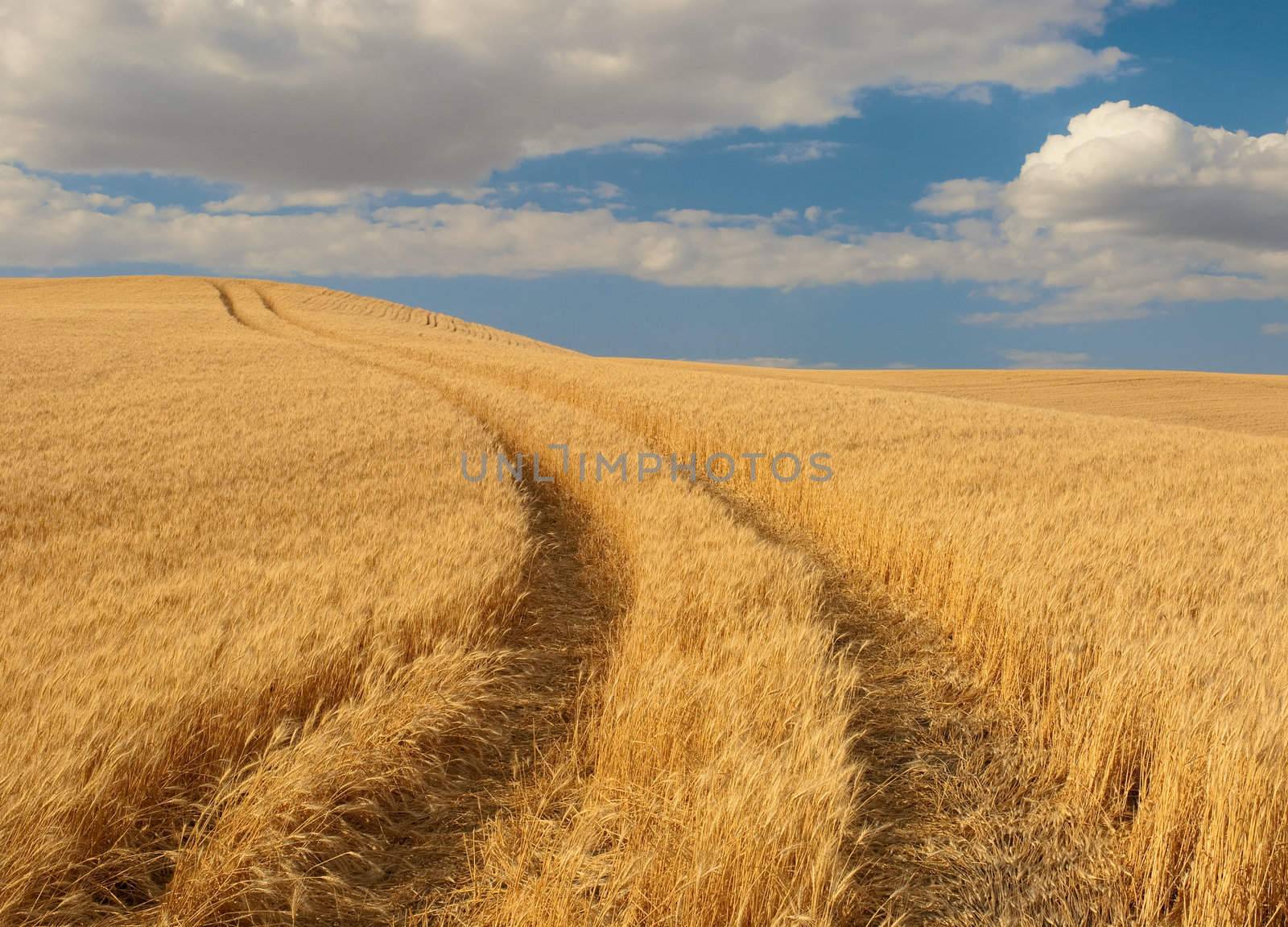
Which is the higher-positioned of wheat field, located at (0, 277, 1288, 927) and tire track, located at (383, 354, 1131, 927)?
wheat field, located at (0, 277, 1288, 927)

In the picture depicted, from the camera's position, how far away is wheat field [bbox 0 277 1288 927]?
2.79 meters

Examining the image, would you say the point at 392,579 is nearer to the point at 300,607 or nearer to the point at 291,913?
the point at 300,607

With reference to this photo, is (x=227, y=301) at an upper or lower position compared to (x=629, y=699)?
upper

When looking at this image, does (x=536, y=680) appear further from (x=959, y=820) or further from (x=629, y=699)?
(x=959, y=820)

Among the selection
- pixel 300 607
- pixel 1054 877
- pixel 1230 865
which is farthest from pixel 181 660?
pixel 1230 865

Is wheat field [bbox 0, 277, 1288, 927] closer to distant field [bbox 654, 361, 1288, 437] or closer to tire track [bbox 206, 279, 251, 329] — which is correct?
distant field [bbox 654, 361, 1288, 437]

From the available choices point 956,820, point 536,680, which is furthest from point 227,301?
point 956,820

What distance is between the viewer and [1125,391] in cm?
3819

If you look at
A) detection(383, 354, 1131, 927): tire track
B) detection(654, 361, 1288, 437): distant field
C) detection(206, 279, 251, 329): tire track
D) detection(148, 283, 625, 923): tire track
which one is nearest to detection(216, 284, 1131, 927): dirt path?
detection(383, 354, 1131, 927): tire track

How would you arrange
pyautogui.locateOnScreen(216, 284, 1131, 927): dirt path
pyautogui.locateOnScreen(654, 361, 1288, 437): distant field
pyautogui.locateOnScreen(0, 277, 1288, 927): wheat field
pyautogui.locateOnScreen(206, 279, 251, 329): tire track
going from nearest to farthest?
pyautogui.locateOnScreen(0, 277, 1288, 927): wheat field
pyautogui.locateOnScreen(216, 284, 1131, 927): dirt path
pyautogui.locateOnScreen(654, 361, 1288, 437): distant field
pyautogui.locateOnScreen(206, 279, 251, 329): tire track

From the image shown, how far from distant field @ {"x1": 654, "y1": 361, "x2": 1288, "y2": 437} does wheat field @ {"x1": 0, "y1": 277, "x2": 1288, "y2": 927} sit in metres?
24.9

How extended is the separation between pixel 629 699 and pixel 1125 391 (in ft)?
140

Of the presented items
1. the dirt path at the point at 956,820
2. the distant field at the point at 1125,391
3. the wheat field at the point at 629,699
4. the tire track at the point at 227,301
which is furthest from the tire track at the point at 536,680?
the tire track at the point at 227,301

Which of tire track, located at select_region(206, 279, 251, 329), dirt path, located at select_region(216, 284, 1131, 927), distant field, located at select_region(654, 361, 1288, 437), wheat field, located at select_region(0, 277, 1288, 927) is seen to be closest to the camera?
wheat field, located at select_region(0, 277, 1288, 927)
